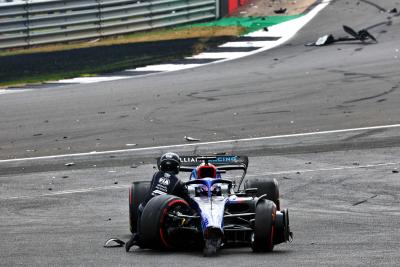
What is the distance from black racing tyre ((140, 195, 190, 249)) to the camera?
10.5m

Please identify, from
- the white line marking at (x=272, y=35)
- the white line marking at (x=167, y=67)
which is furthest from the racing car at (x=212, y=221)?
the white line marking at (x=167, y=67)

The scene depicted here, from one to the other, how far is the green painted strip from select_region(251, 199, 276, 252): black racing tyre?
16.0 meters

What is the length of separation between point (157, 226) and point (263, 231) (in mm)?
1016

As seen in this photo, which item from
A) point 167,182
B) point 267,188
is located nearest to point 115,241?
point 167,182

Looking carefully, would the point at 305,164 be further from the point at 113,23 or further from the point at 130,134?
the point at 113,23

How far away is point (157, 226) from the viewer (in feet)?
34.3

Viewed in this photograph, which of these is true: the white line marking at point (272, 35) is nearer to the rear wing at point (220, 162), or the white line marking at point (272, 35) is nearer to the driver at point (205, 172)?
the rear wing at point (220, 162)

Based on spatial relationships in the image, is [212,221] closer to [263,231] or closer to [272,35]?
[263,231]

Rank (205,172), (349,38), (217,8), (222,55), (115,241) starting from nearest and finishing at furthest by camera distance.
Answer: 1. (115,241)
2. (205,172)
3. (222,55)
4. (349,38)
5. (217,8)

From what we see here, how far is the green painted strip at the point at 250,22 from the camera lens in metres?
26.6

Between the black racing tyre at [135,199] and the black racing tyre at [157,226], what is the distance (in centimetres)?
123

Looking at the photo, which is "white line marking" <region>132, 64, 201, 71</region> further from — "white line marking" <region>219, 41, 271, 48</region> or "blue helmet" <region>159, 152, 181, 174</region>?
"blue helmet" <region>159, 152, 181, 174</region>

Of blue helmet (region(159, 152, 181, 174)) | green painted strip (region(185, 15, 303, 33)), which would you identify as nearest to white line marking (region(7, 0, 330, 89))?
green painted strip (region(185, 15, 303, 33))

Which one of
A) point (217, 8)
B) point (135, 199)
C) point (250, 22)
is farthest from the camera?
point (217, 8)
